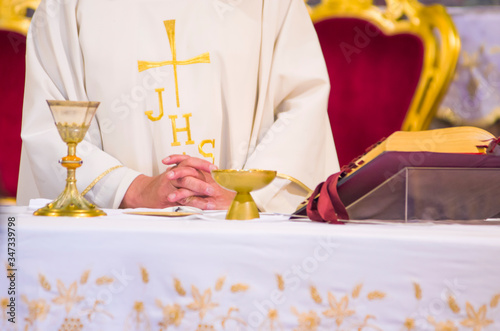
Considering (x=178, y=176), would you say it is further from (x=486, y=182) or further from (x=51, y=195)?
(x=486, y=182)

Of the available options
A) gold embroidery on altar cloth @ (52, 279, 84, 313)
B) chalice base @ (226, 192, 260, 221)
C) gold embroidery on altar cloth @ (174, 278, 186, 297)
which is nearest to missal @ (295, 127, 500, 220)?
chalice base @ (226, 192, 260, 221)

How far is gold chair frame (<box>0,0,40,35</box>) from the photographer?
9.49 ft

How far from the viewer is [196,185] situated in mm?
1536

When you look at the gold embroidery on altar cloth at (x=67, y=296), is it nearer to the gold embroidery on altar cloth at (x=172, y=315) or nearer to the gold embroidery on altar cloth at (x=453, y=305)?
the gold embroidery on altar cloth at (x=172, y=315)

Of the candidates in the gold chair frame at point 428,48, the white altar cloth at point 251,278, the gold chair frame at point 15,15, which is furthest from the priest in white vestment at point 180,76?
the white altar cloth at point 251,278

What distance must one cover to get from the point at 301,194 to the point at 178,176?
38cm

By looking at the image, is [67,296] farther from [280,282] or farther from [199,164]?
[199,164]

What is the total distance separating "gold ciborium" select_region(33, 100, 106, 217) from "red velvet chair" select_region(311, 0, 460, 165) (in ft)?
5.05

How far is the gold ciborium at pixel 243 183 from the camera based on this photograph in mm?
1169

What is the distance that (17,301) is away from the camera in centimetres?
97

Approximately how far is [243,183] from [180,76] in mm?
974

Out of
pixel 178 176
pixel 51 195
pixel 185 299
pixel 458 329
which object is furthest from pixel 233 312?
pixel 51 195

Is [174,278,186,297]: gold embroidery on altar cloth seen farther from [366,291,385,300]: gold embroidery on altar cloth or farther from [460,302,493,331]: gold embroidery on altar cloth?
[460,302,493,331]: gold embroidery on altar cloth

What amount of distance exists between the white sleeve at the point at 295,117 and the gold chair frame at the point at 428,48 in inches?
23.8
